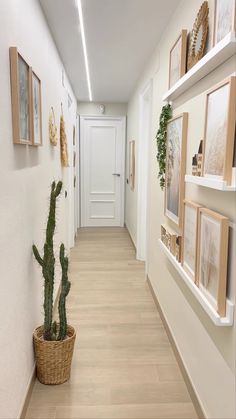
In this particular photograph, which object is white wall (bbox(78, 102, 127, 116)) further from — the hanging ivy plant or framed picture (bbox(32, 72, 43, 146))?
framed picture (bbox(32, 72, 43, 146))

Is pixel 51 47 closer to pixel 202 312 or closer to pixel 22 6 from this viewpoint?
pixel 22 6

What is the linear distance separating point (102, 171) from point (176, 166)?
4.35 m

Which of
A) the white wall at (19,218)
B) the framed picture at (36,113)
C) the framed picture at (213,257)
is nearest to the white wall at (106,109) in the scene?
the white wall at (19,218)

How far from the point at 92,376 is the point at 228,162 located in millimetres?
1619

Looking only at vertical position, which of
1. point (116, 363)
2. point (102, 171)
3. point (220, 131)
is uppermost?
point (220, 131)

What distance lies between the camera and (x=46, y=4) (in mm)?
2285

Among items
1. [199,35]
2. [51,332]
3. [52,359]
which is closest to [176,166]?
[199,35]

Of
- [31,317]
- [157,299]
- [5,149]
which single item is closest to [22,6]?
[5,149]

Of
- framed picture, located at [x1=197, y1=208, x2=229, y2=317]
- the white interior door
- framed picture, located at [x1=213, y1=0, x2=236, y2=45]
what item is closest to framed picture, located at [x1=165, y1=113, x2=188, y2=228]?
framed picture, located at [x1=197, y1=208, x2=229, y2=317]

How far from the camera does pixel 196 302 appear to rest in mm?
1826

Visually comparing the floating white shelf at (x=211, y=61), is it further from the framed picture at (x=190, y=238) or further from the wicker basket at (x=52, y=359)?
the wicker basket at (x=52, y=359)

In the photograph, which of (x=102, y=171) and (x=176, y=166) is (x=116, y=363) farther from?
(x=102, y=171)

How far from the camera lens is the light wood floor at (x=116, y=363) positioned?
5.90ft

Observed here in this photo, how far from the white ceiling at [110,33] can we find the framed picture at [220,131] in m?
1.27
